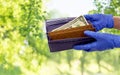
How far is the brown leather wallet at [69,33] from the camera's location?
0.91 meters

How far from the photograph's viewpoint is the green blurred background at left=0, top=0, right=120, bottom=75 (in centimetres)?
238

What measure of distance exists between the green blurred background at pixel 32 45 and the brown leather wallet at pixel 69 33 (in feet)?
4.87

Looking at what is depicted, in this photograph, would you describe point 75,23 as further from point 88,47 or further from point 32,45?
point 32,45

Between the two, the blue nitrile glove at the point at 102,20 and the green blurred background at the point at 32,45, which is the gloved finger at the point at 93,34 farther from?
the green blurred background at the point at 32,45

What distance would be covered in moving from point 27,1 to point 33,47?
1.33 feet

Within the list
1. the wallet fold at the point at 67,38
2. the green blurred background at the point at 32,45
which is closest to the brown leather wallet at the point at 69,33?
the wallet fold at the point at 67,38

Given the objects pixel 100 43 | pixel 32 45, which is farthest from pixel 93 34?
pixel 32 45

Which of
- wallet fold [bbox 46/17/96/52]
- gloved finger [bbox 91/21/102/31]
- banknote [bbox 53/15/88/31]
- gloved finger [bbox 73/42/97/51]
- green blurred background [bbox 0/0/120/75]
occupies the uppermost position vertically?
banknote [bbox 53/15/88/31]

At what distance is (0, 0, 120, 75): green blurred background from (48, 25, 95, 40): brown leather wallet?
1485 mm

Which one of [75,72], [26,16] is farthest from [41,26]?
[75,72]

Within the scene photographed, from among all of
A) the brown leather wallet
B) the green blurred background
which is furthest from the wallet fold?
the green blurred background

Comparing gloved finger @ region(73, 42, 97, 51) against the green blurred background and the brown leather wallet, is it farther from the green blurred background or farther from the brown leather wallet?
the green blurred background

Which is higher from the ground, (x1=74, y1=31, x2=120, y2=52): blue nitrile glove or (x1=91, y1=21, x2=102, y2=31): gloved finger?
(x1=91, y1=21, x2=102, y2=31): gloved finger

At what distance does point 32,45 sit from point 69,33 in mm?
1584
